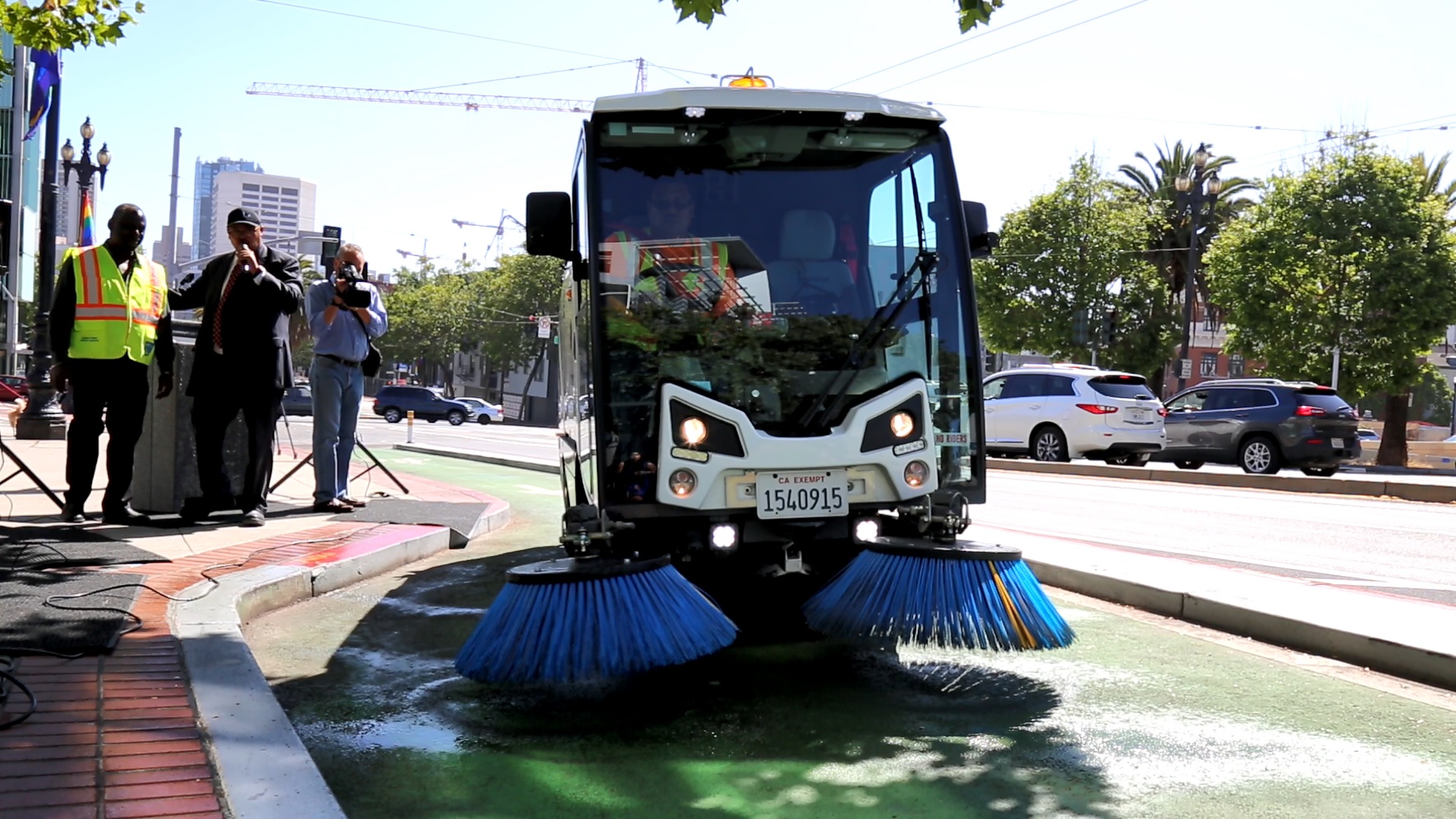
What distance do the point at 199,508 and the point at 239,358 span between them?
102 cm

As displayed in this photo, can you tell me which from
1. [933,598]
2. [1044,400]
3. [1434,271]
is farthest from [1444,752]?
[1434,271]

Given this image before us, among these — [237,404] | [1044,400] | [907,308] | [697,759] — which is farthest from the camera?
[1044,400]

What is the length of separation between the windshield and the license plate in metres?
0.19

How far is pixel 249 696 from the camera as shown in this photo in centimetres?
390

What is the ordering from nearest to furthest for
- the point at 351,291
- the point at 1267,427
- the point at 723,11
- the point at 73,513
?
the point at 723,11 → the point at 73,513 → the point at 351,291 → the point at 1267,427

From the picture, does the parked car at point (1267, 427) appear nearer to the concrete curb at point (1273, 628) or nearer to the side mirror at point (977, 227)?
the concrete curb at point (1273, 628)

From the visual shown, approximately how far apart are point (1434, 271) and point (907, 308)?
3063cm

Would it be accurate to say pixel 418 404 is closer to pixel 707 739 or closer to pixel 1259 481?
pixel 1259 481

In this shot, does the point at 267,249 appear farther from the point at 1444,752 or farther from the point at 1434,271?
the point at 1434,271

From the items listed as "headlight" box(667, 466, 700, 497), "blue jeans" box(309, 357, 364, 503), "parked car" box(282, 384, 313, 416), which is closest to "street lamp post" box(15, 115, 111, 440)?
"blue jeans" box(309, 357, 364, 503)

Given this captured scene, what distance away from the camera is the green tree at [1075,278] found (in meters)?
40.0

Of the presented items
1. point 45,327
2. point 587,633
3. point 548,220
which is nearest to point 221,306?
point 548,220

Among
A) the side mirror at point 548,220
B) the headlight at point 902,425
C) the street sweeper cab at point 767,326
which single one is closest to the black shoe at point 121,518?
the street sweeper cab at point 767,326

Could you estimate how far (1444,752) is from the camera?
12.6 ft
